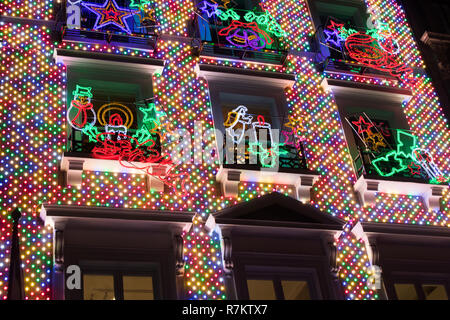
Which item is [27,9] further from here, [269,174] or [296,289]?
[296,289]

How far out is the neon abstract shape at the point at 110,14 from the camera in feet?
38.6

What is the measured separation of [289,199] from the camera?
10.3m

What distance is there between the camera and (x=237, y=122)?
11453 mm

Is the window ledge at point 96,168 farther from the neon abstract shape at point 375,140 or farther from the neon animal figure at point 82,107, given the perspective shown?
the neon abstract shape at point 375,140

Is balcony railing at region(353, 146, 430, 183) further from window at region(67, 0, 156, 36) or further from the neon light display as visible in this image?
window at region(67, 0, 156, 36)

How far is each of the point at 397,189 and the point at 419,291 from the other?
1950 millimetres

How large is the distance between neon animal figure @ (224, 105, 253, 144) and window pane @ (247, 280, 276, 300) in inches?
105

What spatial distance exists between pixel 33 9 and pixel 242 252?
6.20 m


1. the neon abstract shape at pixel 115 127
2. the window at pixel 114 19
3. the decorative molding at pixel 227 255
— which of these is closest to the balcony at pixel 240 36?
the window at pixel 114 19

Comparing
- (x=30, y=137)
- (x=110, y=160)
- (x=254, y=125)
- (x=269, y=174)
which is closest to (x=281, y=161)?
(x=269, y=174)

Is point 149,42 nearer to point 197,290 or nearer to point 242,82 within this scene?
point 242,82

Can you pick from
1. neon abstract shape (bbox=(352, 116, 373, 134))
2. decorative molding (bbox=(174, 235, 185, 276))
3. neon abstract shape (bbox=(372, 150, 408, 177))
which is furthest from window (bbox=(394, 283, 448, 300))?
decorative molding (bbox=(174, 235, 185, 276))

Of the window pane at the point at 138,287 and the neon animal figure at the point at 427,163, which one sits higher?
the neon animal figure at the point at 427,163
